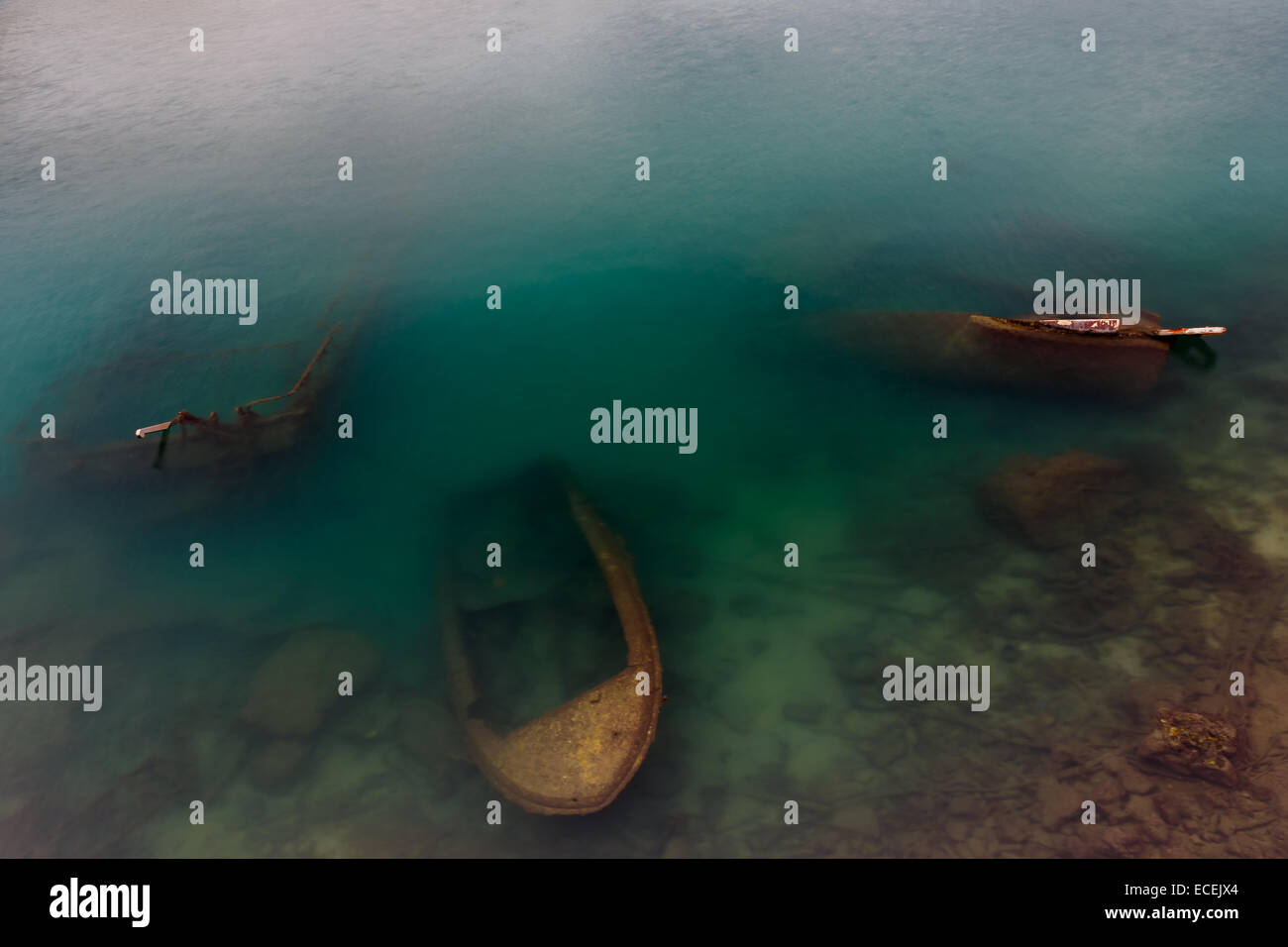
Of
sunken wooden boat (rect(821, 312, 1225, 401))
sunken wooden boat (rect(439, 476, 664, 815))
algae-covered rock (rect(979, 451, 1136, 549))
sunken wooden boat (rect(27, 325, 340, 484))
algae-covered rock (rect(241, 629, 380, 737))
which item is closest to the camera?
sunken wooden boat (rect(439, 476, 664, 815))

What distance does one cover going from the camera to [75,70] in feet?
133

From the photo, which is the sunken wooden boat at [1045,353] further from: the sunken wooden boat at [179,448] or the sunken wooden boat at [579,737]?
the sunken wooden boat at [179,448]

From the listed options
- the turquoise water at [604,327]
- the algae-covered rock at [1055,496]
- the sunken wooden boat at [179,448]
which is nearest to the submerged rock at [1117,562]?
the algae-covered rock at [1055,496]

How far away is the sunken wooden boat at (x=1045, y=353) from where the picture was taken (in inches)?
835

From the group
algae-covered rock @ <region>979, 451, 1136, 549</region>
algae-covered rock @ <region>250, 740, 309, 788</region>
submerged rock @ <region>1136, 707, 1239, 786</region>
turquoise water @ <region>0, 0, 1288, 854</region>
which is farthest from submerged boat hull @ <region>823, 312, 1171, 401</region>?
algae-covered rock @ <region>250, 740, 309, 788</region>

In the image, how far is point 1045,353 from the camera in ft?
70.9

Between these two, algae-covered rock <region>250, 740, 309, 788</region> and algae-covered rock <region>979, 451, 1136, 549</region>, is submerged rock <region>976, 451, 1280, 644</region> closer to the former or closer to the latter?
algae-covered rock <region>979, 451, 1136, 549</region>

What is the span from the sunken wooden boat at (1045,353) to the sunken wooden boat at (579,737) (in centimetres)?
1297

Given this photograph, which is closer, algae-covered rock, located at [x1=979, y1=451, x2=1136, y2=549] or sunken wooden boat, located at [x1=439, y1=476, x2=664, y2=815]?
sunken wooden boat, located at [x1=439, y1=476, x2=664, y2=815]

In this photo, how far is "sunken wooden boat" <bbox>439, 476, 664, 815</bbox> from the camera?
13.8 m

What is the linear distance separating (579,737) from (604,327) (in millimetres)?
15324

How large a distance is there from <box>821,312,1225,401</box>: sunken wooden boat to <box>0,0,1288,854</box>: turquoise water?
801 mm

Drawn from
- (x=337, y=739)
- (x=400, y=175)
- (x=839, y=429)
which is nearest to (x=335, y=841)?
(x=337, y=739)

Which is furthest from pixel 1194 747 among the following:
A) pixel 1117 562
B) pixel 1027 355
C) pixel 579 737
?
pixel 579 737
